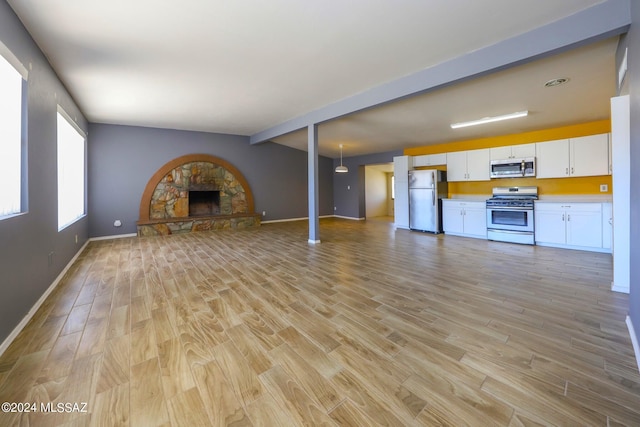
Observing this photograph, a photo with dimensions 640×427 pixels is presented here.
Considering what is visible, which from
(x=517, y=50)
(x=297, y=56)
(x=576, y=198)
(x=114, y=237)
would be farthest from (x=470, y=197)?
(x=114, y=237)

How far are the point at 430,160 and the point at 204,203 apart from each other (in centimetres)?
648

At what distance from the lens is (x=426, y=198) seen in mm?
6484

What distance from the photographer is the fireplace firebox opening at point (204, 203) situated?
24.0 feet

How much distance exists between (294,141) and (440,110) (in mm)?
4741

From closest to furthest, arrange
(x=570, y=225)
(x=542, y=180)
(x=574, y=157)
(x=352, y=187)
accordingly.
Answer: (x=570, y=225) < (x=574, y=157) < (x=542, y=180) < (x=352, y=187)

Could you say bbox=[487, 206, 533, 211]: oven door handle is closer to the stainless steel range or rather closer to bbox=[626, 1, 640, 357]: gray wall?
the stainless steel range

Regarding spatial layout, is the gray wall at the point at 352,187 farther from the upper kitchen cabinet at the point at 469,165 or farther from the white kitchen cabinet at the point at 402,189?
the upper kitchen cabinet at the point at 469,165

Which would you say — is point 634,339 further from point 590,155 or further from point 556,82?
point 590,155

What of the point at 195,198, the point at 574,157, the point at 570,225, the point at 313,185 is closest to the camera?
the point at 570,225

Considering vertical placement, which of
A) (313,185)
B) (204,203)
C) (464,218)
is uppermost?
(313,185)

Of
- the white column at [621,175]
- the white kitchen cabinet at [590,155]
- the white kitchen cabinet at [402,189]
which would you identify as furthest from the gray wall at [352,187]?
the white column at [621,175]

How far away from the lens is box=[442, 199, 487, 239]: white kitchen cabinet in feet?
18.4

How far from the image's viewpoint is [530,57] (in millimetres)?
2561

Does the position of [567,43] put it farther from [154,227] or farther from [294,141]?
[154,227]
